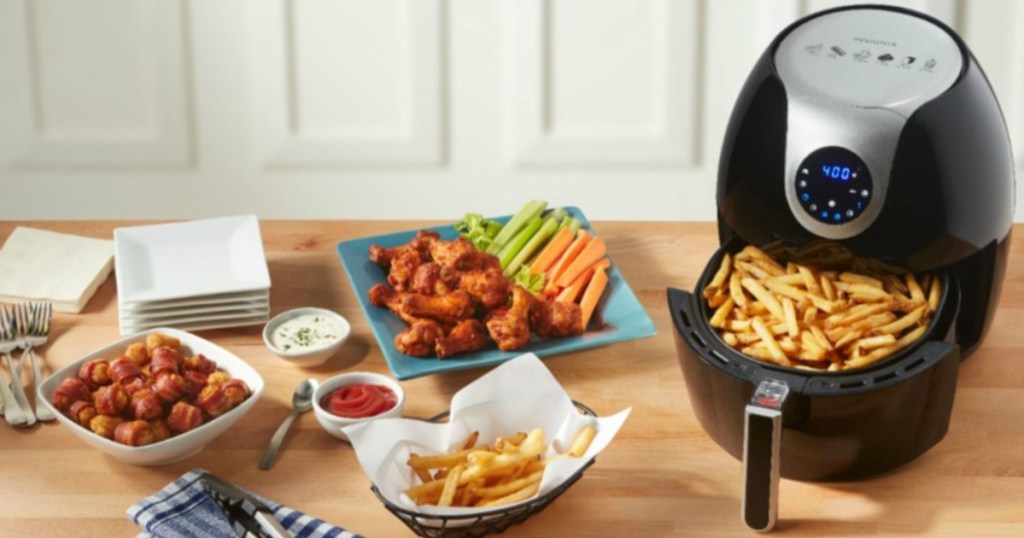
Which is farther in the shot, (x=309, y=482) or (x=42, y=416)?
(x=42, y=416)

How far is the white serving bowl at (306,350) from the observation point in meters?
1.94

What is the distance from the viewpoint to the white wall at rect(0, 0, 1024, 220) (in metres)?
3.44

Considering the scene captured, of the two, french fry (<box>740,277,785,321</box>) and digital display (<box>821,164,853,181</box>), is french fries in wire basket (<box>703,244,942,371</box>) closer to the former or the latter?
french fry (<box>740,277,785,321</box>)

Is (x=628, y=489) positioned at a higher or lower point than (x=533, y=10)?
lower

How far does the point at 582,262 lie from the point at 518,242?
15 cm

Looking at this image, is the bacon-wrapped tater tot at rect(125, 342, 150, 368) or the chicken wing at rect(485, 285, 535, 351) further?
the chicken wing at rect(485, 285, 535, 351)

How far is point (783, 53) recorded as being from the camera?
5.88 feet

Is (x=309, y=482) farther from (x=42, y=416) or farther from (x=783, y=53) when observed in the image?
(x=783, y=53)

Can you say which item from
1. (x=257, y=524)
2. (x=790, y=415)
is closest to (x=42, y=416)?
(x=257, y=524)

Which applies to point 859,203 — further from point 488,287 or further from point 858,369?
point 488,287

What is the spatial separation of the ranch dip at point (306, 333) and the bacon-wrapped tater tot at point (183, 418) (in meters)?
0.27

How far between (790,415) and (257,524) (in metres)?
0.60

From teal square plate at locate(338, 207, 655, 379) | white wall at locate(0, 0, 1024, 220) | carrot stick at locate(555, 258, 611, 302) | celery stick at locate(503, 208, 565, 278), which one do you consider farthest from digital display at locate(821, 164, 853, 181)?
white wall at locate(0, 0, 1024, 220)

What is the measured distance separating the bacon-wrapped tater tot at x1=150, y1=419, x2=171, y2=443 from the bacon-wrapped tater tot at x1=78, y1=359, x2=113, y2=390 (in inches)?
5.5
